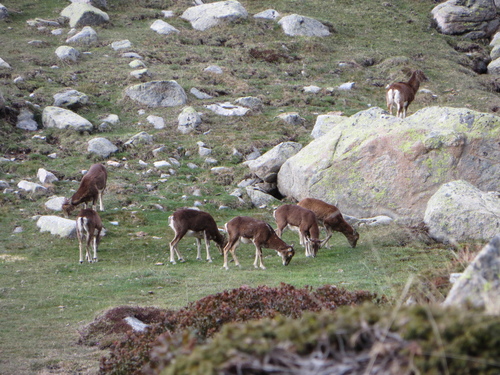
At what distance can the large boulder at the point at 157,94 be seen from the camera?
31297 millimetres

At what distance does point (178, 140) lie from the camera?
1094 inches

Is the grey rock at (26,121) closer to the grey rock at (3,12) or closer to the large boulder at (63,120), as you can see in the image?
the large boulder at (63,120)

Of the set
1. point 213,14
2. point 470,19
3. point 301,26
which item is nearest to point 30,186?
point 213,14

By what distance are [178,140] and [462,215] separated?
Result: 46.8 ft

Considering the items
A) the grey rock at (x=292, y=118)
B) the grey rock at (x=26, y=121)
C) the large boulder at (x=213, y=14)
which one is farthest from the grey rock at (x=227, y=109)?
the large boulder at (x=213, y=14)

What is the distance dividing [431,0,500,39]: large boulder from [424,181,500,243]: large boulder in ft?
112

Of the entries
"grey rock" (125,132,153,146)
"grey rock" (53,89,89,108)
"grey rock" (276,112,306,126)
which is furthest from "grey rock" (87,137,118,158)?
"grey rock" (276,112,306,126)

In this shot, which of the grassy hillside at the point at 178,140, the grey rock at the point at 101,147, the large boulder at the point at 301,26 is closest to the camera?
the grassy hillside at the point at 178,140

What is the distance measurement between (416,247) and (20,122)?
19379 millimetres

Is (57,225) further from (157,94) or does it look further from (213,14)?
(213,14)

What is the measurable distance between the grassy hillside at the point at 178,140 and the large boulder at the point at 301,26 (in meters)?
0.73

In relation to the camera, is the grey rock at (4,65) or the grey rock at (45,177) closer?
the grey rock at (45,177)

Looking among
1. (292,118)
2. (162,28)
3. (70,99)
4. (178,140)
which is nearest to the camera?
(178,140)

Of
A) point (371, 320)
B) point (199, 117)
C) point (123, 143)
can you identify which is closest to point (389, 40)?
point (199, 117)
